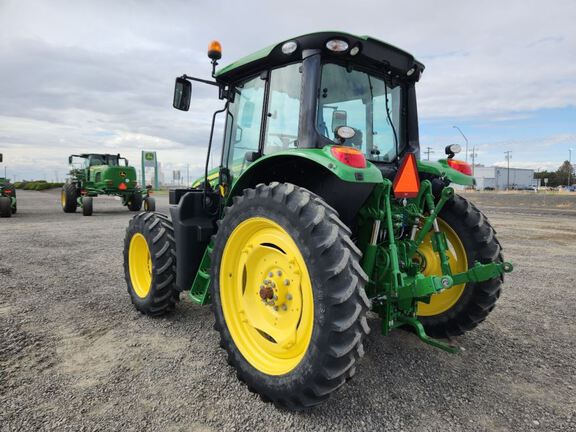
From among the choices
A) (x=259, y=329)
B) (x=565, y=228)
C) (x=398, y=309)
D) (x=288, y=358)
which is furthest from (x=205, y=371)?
(x=565, y=228)

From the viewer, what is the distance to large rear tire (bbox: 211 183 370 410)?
2078 millimetres

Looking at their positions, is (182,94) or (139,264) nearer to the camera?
(182,94)

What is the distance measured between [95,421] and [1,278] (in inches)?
161

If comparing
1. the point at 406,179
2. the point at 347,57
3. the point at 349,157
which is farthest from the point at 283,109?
the point at 406,179

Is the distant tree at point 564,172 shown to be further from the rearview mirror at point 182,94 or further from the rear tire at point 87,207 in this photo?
the rearview mirror at point 182,94

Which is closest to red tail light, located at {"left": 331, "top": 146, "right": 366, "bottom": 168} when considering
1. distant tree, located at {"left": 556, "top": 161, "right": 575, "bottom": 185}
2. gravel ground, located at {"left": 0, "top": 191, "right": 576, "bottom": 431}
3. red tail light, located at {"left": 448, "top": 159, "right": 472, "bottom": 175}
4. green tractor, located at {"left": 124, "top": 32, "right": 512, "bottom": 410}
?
green tractor, located at {"left": 124, "top": 32, "right": 512, "bottom": 410}

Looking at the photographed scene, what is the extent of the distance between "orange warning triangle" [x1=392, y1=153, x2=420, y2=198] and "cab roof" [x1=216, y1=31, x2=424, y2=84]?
85cm

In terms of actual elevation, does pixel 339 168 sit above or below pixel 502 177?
below

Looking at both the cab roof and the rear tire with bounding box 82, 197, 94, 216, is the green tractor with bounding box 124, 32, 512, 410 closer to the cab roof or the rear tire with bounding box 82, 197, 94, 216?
the cab roof

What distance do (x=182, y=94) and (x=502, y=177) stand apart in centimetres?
10876

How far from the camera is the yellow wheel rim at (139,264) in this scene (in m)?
4.10

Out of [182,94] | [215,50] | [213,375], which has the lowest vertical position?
[213,375]

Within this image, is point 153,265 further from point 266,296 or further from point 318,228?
point 318,228

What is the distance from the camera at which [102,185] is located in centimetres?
1579
